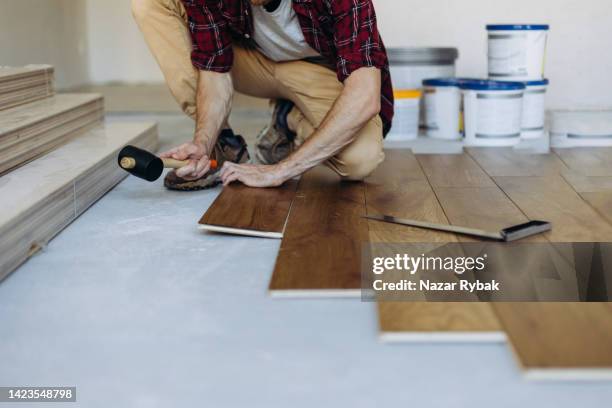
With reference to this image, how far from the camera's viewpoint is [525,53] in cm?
394

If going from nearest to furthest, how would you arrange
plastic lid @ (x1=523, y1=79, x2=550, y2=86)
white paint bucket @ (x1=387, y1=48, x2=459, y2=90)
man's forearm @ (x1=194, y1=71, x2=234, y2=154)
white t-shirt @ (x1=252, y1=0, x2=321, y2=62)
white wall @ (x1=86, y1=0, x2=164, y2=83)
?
white t-shirt @ (x1=252, y1=0, x2=321, y2=62) → man's forearm @ (x1=194, y1=71, x2=234, y2=154) → plastic lid @ (x1=523, y1=79, x2=550, y2=86) → white paint bucket @ (x1=387, y1=48, x2=459, y2=90) → white wall @ (x1=86, y1=0, x2=164, y2=83)

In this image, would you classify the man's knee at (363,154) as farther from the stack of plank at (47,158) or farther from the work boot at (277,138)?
the stack of plank at (47,158)

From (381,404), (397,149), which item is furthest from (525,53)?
(381,404)

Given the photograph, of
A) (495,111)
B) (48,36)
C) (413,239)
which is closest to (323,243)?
(413,239)

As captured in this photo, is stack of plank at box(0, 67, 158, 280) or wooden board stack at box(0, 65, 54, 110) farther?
wooden board stack at box(0, 65, 54, 110)

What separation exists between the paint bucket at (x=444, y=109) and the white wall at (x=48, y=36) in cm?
255

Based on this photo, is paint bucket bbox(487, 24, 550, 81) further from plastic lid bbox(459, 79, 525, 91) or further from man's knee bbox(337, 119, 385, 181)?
man's knee bbox(337, 119, 385, 181)

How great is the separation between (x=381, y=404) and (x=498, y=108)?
9.10 feet

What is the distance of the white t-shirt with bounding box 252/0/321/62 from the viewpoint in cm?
247

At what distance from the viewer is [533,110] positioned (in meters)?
4.04

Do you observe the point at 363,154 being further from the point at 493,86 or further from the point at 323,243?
the point at 493,86

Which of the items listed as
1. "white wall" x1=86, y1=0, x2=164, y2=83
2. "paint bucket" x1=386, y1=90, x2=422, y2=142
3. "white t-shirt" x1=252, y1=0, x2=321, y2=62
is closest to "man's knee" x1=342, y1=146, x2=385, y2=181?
"white t-shirt" x1=252, y1=0, x2=321, y2=62

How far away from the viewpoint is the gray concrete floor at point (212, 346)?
1278 mm
